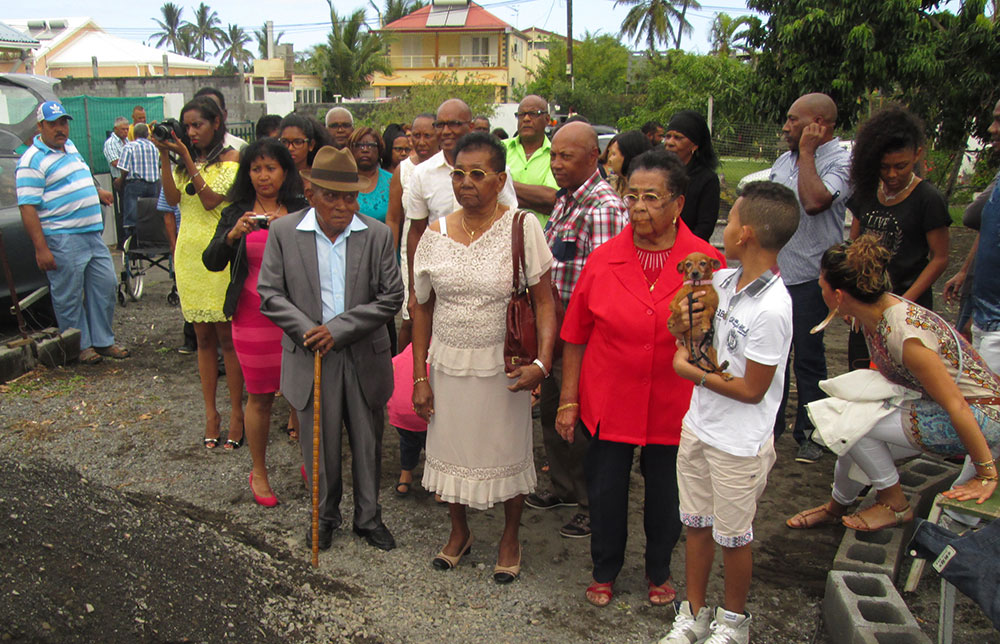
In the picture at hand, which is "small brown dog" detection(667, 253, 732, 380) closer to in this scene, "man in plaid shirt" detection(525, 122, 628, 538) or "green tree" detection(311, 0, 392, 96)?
"man in plaid shirt" detection(525, 122, 628, 538)

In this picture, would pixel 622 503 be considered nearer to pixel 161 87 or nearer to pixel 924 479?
pixel 924 479

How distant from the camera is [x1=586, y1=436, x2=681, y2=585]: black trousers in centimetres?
330

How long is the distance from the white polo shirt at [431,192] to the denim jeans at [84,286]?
3.49 metres

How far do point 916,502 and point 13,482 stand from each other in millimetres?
4389

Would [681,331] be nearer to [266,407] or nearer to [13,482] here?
[266,407]

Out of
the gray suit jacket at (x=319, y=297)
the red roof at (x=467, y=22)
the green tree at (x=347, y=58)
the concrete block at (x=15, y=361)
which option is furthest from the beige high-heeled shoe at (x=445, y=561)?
the red roof at (x=467, y=22)

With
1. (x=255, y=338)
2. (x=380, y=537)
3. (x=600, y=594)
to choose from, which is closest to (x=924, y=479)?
(x=600, y=594)

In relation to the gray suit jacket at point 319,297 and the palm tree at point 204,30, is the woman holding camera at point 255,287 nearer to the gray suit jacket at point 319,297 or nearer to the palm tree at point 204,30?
the gray suit jacket at point 319,297

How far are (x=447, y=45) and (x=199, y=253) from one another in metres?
52.5

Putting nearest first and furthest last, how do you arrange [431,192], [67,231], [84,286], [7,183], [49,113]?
1. [431,192]
2. [49,113]
3. [67,231]
4. [84,286]
5. [7,183]

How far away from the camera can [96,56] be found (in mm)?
35969

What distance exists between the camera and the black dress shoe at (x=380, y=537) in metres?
3.88

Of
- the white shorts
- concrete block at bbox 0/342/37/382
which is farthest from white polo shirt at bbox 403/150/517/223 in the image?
concrete block at bbox 0/342/37/382

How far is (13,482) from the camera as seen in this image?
3.68 metres
